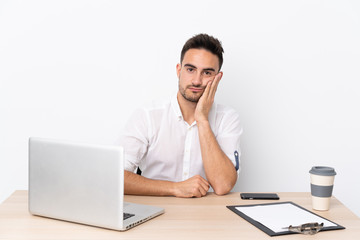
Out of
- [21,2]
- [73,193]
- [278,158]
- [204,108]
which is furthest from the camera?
[278,158]

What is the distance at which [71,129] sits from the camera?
2742 mm

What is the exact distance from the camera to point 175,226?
1.35 meters

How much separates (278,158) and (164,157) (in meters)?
0.95

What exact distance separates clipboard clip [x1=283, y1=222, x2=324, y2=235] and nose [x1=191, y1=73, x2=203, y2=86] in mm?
1094

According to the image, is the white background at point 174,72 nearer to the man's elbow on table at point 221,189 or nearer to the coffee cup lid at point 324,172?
the man's elbow on table at point 221,189

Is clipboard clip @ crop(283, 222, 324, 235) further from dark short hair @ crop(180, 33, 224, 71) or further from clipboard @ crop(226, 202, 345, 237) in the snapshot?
dark short hair @ crop(180, 33, 224, 71)

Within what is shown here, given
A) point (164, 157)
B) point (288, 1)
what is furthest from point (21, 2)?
point (288, 1)

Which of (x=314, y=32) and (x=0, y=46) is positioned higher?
(x=314, y=32)

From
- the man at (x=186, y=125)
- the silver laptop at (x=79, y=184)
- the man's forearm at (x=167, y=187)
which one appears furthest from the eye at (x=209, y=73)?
the silver laptop at (x=79, y=184)

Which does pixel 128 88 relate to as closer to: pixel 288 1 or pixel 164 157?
pixel 164 157

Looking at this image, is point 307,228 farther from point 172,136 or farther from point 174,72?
point 174,72

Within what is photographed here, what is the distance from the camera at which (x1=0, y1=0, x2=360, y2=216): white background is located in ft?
8.80

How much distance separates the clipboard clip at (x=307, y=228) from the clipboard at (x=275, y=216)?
0.02 meters

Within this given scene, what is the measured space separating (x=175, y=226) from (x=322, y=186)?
0.61m
